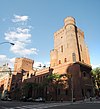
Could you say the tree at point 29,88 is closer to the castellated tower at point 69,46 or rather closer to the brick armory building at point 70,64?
the brick armory building at point 70,64

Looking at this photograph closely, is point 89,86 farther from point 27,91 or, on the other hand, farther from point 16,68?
point 16,68

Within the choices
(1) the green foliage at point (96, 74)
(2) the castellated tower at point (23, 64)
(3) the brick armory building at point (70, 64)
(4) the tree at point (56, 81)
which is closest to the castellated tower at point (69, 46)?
(3) the brick armory building at point (70, 64)

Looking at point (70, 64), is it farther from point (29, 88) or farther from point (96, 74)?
point (29, 88)

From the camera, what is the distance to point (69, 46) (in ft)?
167

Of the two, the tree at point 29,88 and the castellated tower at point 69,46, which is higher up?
the castellated tower at point 69,46

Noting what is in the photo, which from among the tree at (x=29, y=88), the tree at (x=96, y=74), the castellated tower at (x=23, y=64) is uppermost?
the castellated tower at (x=23, y=64)

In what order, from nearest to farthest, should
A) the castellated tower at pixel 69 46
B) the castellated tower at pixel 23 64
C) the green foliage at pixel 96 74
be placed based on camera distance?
the green foliage at pixel 96 74 < the castellated tower at pixel 69 46 < the castellated tower at pixel 23 64

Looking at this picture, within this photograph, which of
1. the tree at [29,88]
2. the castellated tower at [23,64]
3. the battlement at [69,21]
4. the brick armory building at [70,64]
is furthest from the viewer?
the castellated tower at [23,64]

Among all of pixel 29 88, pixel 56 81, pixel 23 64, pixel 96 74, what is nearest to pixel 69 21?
pixel 96 74

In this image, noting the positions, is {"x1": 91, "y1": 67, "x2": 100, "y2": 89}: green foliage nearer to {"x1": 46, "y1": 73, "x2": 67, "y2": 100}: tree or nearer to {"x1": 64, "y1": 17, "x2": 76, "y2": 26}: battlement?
{"x1": 46, "y1": 73, "x2": 67, "y2": 100}: tree

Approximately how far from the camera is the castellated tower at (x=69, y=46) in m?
50.2

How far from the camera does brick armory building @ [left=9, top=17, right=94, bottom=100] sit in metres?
41.2

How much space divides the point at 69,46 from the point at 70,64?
833 cm

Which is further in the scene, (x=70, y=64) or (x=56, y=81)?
(x=70, y=64)
